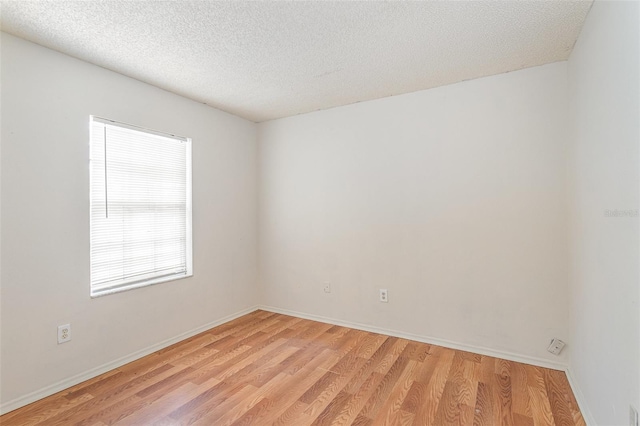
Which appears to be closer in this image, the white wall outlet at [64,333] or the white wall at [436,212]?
the white wall outlet at [64,333]

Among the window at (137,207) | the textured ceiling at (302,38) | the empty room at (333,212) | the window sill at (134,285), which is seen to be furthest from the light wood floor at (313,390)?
the textured ceiling at (302,38)

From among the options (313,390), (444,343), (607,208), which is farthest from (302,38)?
(444,343)

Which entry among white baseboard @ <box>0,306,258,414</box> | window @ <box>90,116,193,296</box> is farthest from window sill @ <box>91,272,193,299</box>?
white baseboard @ <box>0,306,258,414</box>

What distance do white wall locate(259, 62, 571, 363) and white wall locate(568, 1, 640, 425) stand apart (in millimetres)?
319

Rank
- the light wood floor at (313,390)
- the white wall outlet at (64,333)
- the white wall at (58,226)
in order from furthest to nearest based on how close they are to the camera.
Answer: the white wall outlet at (64,333) → the white wall at (58,226) → the light wood floor at (313,390)

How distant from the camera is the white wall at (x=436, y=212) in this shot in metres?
2.52

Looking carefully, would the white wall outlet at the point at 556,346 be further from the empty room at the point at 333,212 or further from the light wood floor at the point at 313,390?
the light wood floor at the point at 313,390

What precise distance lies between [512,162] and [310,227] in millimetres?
2154

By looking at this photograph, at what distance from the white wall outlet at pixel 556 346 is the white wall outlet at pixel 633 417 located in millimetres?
1311

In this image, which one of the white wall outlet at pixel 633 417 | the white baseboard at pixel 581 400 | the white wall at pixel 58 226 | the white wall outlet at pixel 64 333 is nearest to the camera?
the white wall outlet at pixel 633 417

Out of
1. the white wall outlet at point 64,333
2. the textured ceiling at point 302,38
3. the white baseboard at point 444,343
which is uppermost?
the textured ceiling at point 302,38

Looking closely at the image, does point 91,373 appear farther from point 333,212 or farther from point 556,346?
point 556,346

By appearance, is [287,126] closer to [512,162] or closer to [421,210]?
[421,210]

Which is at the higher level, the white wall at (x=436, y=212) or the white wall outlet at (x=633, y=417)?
the white wall at (x=436, y=212)
